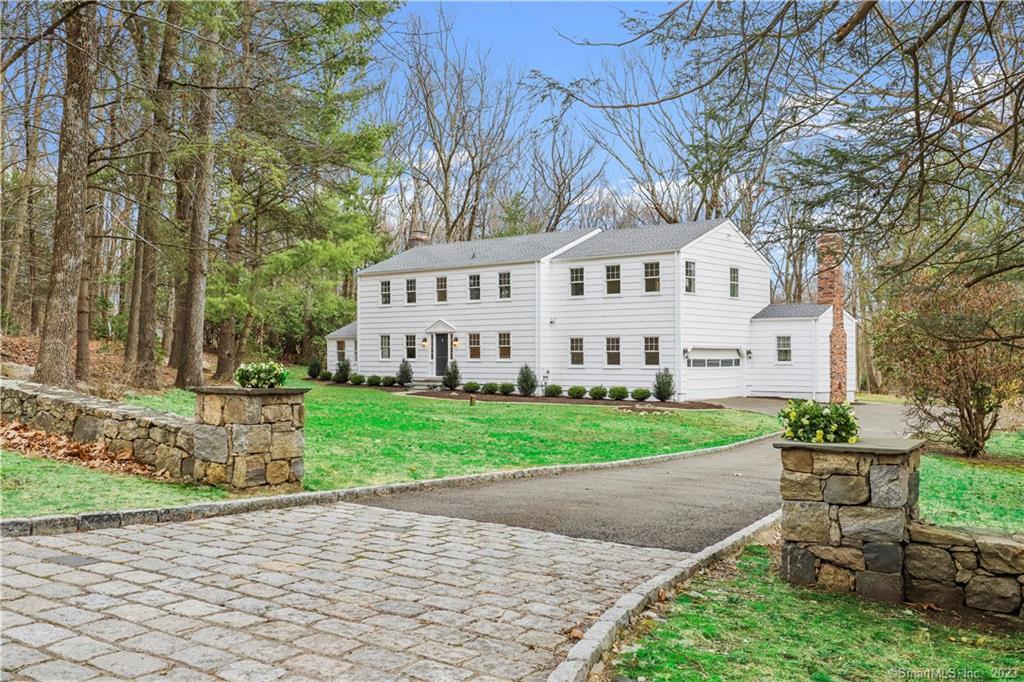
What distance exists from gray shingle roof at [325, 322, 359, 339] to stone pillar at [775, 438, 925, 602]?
30087 millimetres

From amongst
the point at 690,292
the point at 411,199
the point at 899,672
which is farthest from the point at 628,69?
the point at 411,199

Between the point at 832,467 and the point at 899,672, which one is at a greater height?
the point at 832,467

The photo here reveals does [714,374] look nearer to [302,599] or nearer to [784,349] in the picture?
[784,349]

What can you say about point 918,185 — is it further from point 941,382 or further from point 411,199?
point 411,199

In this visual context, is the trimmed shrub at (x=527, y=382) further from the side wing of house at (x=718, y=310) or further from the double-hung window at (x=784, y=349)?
the double-hung window at (x=784, y=349)

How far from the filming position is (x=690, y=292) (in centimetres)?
2602

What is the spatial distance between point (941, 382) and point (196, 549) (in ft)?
45.2

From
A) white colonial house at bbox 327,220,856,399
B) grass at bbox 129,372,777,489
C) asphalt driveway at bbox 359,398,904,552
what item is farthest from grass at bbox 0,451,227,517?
white colonial house at bbox 327,220,856,399

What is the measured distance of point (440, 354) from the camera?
30.6 meters

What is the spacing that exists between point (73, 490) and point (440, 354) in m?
23.8

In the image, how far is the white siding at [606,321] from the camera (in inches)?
1010

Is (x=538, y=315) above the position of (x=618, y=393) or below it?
above

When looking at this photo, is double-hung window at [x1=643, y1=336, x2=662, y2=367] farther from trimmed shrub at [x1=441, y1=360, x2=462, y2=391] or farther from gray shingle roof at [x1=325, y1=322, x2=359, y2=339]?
gray shingle roof at [x1=325, y1=322, x2=359, y2=339]

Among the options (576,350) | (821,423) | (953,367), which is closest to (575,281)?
(576,350)
